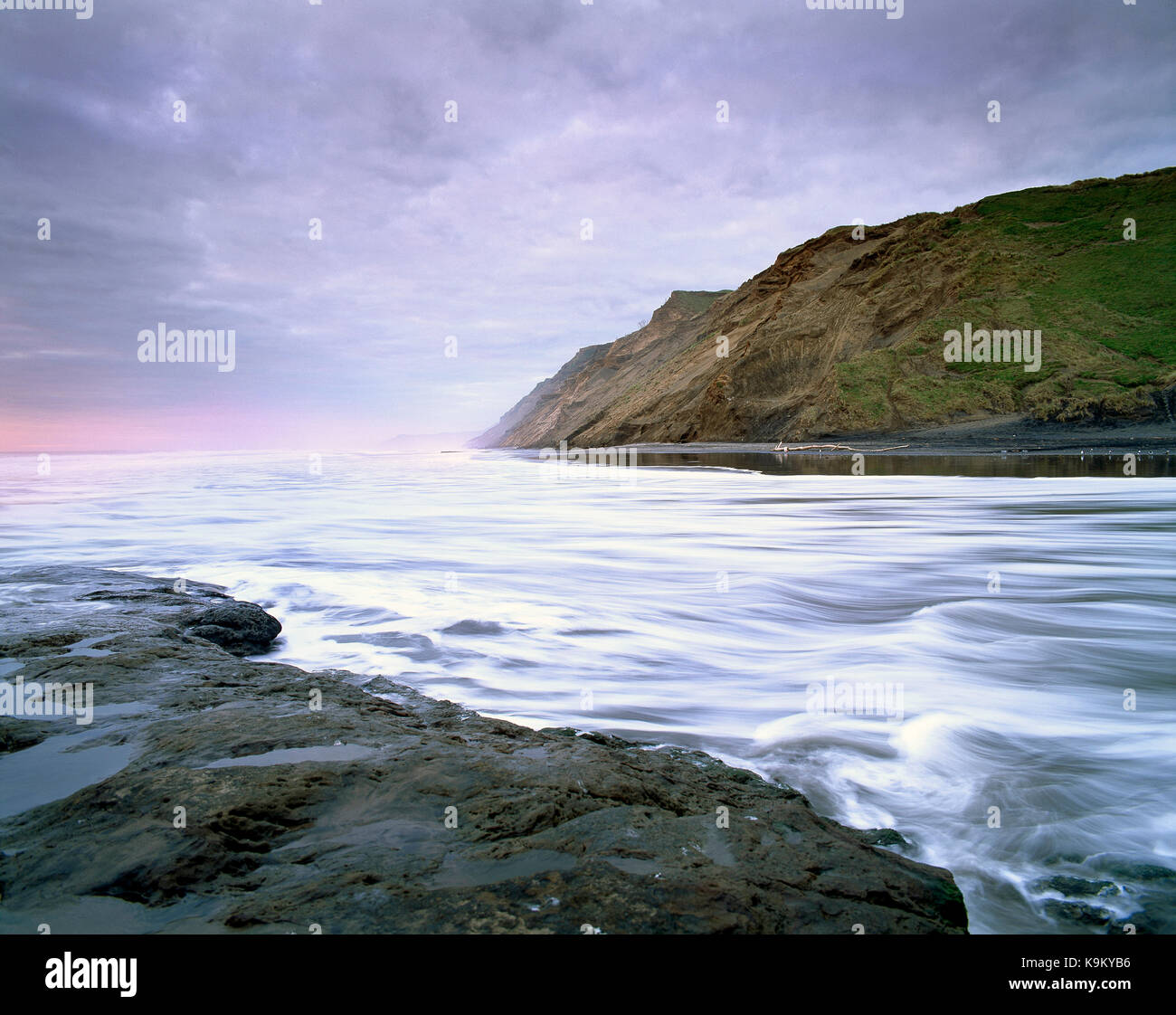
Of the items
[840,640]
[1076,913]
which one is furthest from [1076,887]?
[840,640]

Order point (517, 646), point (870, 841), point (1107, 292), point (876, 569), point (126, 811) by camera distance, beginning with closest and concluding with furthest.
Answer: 1. point (126, 811)
2. point (870, 841)
3. point (517, 646)
4. point (876, 569)
5. point (1107, 292)

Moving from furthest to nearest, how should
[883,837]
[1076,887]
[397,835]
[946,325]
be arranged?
[946,325], [883,837], [1076,887], [397,835]

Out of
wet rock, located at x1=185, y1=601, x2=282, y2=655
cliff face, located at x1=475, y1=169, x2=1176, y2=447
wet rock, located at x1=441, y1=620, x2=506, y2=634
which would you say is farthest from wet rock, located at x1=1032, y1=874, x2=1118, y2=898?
cliff face, located at x1=475, y1=169, x2=1176, y2=447

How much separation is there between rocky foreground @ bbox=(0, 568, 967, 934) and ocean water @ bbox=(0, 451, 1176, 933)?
2.62ft

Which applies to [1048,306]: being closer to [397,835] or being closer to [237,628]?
[237,628]

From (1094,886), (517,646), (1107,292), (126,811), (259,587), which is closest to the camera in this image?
(126,811)

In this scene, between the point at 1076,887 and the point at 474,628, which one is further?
the point at 474,628

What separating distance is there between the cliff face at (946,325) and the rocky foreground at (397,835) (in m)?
39.0

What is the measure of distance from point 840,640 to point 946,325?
43643 mm

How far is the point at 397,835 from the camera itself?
6.94ft

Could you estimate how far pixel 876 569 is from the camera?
9023mm
